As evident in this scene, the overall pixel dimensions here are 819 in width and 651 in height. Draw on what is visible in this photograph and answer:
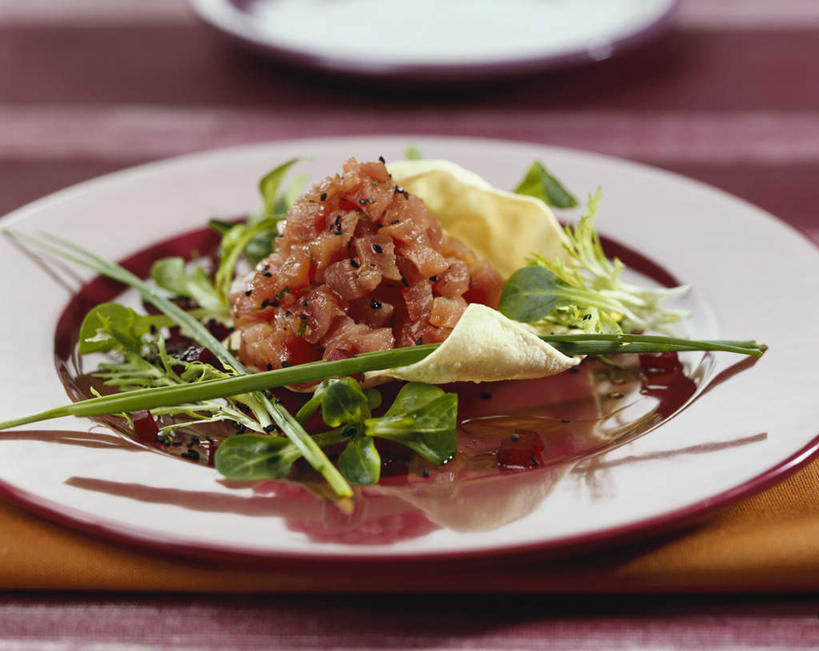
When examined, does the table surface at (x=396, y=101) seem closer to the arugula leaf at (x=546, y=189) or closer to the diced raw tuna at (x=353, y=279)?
the arugula leaf at (x=546, y=189)

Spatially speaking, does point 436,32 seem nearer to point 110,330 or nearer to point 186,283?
point 186,283

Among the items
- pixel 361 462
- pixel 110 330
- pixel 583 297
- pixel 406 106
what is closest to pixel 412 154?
pixel 583 297

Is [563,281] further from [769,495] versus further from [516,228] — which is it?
[769,495]

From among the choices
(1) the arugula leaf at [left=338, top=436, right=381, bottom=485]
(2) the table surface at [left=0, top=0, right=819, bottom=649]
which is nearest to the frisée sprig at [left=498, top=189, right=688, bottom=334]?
(1) the arugula leaf at [left=338, top=436, right=381, bottom=485]

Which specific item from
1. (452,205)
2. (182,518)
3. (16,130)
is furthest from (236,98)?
(182,518)

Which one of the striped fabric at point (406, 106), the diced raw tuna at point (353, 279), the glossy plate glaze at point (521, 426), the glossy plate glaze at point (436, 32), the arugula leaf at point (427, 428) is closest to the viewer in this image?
the glossy plate glaze at point (521, 426)

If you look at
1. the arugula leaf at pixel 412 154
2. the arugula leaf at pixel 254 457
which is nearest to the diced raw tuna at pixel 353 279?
the arugula leaf at pixel 254 457
